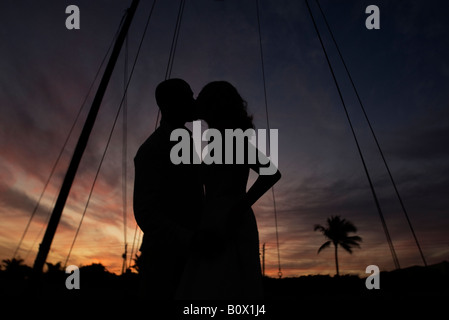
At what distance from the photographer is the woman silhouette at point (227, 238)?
1340 millimetres

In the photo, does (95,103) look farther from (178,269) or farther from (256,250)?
(256,250)

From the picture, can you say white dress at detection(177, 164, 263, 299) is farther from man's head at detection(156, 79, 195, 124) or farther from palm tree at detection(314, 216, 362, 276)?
palm tree at detection(314, 216, 362, 276)

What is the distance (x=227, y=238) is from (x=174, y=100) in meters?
1.19

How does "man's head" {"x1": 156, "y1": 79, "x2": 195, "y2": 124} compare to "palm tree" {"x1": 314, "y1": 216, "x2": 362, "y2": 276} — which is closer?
"man's head" {"x1": 156, "y1": 79, "x2": 195, "y2": 124}

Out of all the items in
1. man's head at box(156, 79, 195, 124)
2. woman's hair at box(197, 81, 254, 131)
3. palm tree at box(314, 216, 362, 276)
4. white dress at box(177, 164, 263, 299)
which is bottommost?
white dress at box(177, 164, 263, 299)

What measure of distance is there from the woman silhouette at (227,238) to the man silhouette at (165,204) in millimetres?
115

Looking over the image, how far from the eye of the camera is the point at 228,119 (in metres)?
1.59

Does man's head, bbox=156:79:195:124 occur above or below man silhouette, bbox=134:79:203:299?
above

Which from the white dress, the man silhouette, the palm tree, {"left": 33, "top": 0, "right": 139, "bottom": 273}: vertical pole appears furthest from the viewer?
the palm tree

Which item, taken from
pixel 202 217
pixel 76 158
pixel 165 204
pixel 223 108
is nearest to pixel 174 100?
pixel 223 108

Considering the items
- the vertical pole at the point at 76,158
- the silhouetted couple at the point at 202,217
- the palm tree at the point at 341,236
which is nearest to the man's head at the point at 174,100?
the silhouetted couple at the point at 202,217

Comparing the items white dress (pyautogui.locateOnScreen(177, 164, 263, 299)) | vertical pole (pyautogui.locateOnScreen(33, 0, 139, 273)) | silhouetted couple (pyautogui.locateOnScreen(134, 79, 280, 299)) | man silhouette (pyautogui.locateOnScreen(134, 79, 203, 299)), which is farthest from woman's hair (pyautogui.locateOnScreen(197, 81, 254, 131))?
vertical pole (pyautogui.locateOnScreen(33, 0, 139, 273))

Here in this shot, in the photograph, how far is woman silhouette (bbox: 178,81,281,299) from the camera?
1340 millimetres
